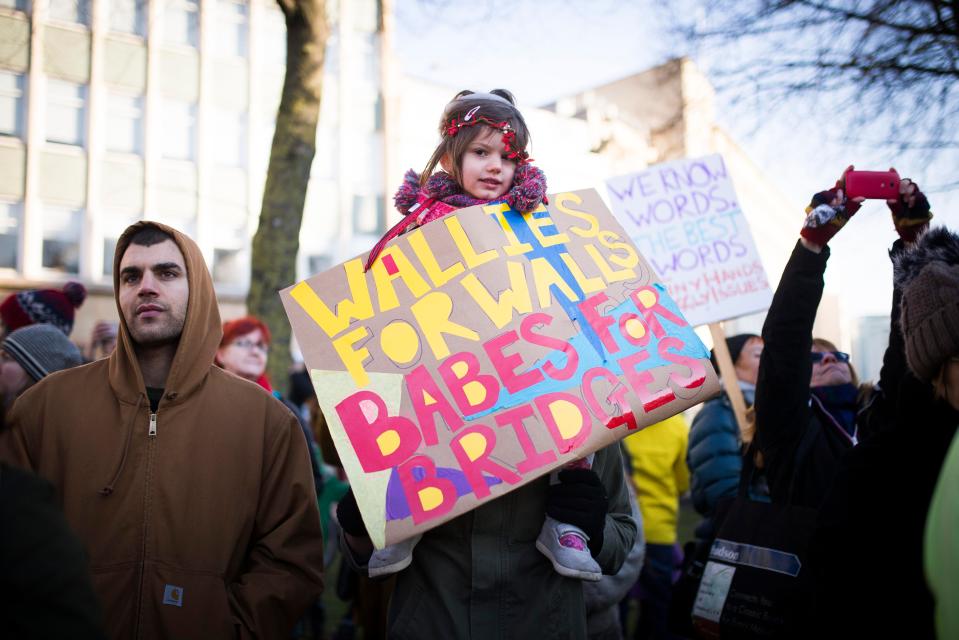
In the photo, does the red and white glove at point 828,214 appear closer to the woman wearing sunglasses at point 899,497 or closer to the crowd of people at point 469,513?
the crowd of people at point 469,513

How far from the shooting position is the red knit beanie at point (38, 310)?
12.9 ft

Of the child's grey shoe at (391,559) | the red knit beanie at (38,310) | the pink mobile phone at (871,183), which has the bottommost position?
the child's grey shoe at (391,559)

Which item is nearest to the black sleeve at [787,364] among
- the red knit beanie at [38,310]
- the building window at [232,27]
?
the red knit beanie at [38,310]

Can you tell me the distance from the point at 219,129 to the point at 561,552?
2041 cm

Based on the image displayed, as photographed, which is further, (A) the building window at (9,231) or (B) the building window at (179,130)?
(B) the building window at (179,130)

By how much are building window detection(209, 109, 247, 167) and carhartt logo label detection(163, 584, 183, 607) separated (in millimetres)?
19835

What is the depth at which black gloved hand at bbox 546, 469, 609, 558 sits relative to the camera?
213 centimetres

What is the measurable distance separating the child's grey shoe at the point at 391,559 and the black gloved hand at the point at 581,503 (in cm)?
37

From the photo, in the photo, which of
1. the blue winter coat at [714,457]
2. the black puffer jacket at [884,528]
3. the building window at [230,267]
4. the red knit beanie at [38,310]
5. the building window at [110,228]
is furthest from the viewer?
the building window at [230,267]

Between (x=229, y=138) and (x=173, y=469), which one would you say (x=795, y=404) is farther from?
(x=229, y=138)

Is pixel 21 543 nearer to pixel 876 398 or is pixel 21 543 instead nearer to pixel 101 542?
pixel 101 542

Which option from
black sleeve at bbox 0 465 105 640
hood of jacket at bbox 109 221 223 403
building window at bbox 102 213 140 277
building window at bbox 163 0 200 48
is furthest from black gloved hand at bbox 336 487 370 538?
building window at bbox 163 0 200 48

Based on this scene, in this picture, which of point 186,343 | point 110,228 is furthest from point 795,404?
point 110,228

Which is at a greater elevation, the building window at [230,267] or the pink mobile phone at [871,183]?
the building window at [230,267]
